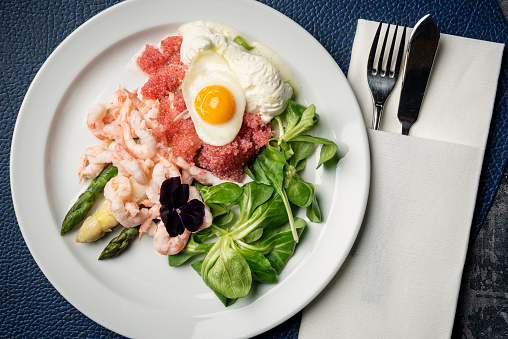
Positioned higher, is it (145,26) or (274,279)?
(145,26)

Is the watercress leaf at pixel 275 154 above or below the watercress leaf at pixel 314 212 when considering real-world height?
above

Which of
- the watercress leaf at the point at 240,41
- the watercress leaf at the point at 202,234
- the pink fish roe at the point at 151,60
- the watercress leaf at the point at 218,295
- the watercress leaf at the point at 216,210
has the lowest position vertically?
the watercress leaf at the point at 218,295

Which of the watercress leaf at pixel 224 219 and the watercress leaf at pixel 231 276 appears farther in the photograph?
the watercress leaf at pixel 224 219

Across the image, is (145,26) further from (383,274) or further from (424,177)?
(383,274)

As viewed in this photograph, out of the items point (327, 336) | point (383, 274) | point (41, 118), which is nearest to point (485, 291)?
point (383, 274)

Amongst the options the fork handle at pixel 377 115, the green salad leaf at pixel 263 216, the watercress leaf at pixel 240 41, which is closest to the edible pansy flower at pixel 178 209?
the green salad leaf at pixel 263 216

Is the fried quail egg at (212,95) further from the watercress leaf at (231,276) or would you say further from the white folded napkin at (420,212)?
the white folded napkin at (420,212)

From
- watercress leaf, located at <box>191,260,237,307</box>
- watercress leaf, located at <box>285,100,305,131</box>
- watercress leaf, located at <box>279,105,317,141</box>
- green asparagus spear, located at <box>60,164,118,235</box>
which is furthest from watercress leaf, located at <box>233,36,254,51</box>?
watercress leaf, located at <box>191,260,237,307</box>
